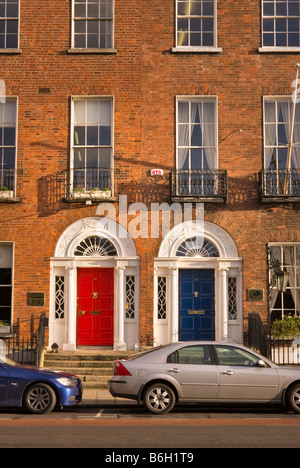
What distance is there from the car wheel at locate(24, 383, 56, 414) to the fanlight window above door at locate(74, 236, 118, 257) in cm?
637

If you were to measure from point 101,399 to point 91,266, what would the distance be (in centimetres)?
474

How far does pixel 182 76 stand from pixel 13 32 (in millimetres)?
5025

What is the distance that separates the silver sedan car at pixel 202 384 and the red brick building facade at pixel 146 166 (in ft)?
17.4

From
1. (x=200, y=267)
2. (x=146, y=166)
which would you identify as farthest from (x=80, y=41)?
(x=200, y=267)

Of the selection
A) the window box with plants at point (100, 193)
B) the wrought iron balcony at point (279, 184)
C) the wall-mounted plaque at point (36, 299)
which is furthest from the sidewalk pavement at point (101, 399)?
the wrought iron balcony at point (279, 184)

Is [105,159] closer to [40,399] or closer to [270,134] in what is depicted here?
[270,134]

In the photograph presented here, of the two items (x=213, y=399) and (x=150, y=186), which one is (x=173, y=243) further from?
(x=213, y=399)

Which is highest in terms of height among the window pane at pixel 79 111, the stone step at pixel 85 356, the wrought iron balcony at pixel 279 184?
the window pane at pixel 79 111

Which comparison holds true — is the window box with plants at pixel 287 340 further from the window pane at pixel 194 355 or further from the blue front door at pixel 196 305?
the window pane at pixel 194 355

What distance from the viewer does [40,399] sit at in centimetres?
1298

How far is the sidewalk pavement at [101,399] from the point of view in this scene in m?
14.5

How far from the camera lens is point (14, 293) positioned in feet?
61.1
